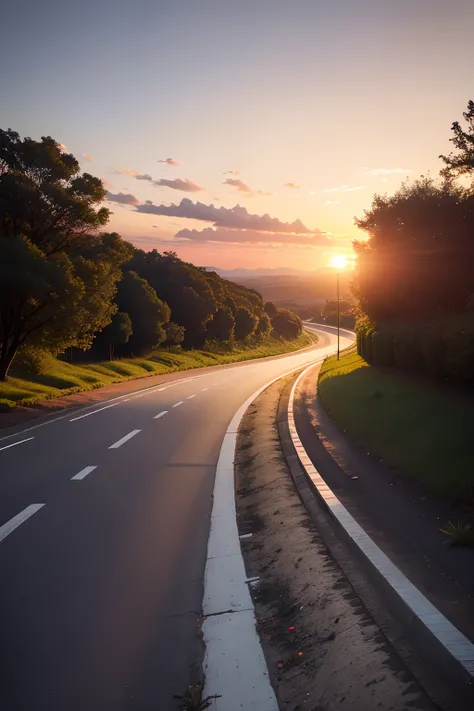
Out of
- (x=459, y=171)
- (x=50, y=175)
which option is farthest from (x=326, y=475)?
(x=50, y=175)

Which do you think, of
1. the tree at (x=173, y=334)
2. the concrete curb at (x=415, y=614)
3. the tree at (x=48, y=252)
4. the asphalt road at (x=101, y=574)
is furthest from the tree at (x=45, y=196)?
the tree at (x=173, y=334)

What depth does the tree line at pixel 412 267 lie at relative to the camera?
24.6m

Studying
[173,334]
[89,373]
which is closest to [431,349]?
[89,373]

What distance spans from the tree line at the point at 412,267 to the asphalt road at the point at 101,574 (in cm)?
1147

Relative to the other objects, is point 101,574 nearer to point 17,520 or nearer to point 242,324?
point 17,520

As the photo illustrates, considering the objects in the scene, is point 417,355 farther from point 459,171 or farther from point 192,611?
point 192,611

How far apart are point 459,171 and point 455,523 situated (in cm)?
1302

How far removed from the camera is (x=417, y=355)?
20250 mm

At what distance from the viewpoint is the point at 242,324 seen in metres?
87.5

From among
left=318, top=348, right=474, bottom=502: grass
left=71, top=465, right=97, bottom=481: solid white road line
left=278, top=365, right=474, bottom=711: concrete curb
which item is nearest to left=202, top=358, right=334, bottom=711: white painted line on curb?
left=278, top=365, right=474, bottom=711: concrete curb

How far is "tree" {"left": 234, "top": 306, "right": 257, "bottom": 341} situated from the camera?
87.1 m

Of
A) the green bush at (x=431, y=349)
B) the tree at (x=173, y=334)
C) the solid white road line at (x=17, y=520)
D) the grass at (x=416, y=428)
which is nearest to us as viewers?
the solid white road line at (x=17, y=520)

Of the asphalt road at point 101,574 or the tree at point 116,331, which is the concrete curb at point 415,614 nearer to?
the asphalt road at point 101,574

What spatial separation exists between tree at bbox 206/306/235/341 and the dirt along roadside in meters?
69.8
